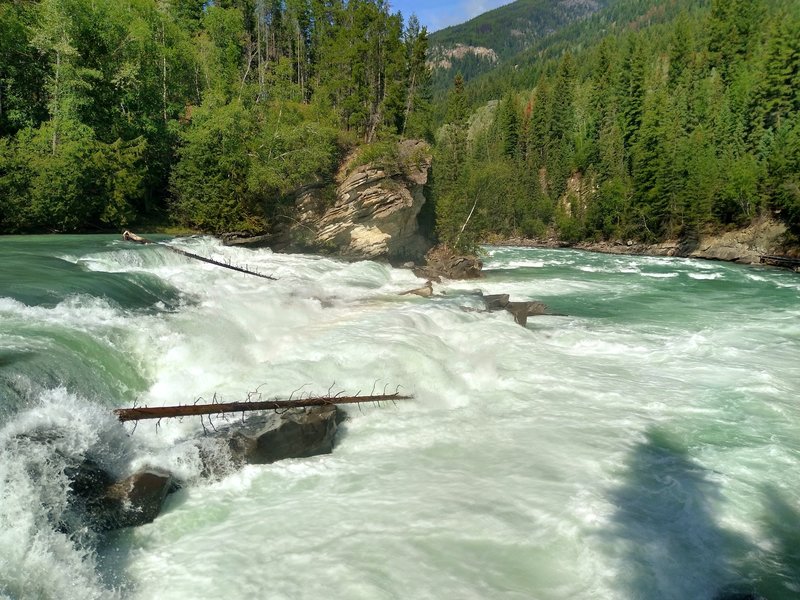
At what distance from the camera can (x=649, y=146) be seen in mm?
70562

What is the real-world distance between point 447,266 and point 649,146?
167 feet

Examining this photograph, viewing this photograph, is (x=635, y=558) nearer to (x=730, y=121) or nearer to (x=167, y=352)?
(x=167, y=352)

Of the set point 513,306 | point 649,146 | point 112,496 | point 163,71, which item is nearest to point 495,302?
point 513,306

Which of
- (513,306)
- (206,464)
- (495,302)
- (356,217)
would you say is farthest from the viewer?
(356,217)

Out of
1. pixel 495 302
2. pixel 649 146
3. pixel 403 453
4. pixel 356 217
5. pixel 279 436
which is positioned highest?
pixel 649 146

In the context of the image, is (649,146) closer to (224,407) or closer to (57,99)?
(57,99)

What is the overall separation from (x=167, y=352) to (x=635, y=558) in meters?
9.64

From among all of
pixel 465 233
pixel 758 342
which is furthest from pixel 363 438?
pixel 465 233

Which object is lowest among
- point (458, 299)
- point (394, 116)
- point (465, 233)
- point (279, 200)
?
point (458, 299)

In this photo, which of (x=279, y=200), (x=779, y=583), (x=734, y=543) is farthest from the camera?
(x=279, y=200)

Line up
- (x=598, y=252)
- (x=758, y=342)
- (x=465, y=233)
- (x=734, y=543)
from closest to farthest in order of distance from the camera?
(x=734, y=543)
(x=758, y=342)
(x=465, y=233)
(x=598, y=252)

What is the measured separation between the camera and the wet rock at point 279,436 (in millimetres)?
8500

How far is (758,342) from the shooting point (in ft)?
57.2

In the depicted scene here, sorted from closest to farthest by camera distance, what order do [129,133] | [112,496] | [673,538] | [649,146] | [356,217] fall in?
[112,496] → [673,538] → [356,217] → [129,133] → [649,146]
